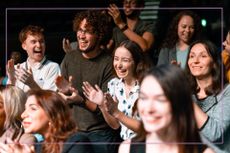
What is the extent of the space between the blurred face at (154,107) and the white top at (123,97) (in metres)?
0.81

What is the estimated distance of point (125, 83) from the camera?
3.28 m

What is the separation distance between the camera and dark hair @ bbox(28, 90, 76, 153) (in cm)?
286

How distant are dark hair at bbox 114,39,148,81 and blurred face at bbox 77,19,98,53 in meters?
0.17

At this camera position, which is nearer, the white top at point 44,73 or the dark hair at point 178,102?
the dark hair at point 178,102

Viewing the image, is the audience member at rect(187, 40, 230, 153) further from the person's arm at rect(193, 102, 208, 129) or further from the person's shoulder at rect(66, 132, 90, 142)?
the person's shoulder at rect(66, 132, 90, 142)

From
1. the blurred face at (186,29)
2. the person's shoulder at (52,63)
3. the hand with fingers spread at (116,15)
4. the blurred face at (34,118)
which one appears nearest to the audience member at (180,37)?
the blurred face at (186,29)

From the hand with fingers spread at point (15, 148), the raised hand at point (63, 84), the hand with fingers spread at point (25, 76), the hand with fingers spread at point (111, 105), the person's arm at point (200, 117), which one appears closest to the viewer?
the person's arm at point (200, 117)

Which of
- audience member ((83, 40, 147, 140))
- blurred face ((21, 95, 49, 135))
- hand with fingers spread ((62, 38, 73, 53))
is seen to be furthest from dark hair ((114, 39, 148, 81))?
blurred face ((21, 95, 49, 135))

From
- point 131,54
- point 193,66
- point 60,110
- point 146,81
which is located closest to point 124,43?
point 131,54

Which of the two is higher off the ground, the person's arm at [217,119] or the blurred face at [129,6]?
the blurred face at [129,6]

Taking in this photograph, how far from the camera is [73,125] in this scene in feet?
9.59

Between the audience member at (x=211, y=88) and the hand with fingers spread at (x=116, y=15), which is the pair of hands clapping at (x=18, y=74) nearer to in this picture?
the hand with fingers spread at (x=116, y=15)

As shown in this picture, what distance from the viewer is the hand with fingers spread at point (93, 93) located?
3143 millimetres

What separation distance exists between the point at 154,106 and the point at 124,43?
1.01m
